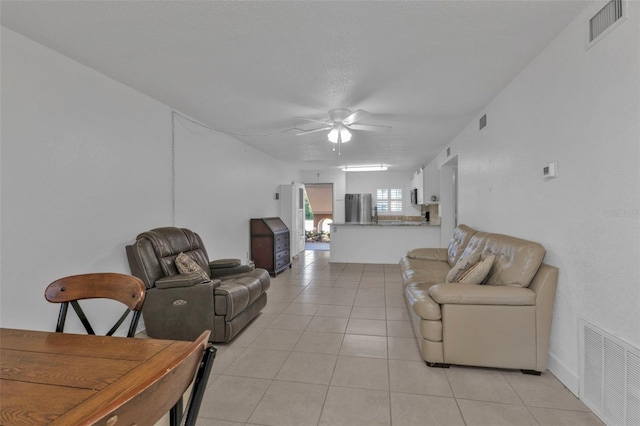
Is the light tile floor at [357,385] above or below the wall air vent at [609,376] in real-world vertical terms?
below

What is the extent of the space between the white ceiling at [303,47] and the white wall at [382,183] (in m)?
5.71

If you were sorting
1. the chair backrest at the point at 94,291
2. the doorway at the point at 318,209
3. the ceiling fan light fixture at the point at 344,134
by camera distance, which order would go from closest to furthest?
the chair backrest at the point at 94,291
the ceiling fan light fixture at the point at 344,134
the doorway at the point at 318,209

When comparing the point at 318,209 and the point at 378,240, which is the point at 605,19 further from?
the point at 318,209

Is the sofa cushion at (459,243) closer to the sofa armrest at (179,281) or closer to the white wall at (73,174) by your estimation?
the sofa armrest at (179,281)

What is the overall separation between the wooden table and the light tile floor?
3.25 feet

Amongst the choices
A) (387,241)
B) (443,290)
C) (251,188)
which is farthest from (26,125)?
(387,241)

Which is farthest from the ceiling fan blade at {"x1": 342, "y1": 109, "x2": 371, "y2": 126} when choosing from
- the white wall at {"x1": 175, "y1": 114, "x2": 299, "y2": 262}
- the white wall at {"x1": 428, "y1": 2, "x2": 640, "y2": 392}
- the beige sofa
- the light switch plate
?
the white wall at {"x1": 175, "y1": 114, "x2": 299, "y2": 262}

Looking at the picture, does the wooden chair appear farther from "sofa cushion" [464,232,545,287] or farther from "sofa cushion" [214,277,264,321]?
"sofa cushion" [464,232,545,287]

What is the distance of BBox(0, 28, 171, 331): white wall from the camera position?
6.59ft

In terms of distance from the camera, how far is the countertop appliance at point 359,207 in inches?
367

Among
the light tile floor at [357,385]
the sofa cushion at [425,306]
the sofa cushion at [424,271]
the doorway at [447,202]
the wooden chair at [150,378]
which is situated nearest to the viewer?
the wooden chair at [150,378]

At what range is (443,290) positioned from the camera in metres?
2.28

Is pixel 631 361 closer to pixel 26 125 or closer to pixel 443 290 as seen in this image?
pixel 443 290

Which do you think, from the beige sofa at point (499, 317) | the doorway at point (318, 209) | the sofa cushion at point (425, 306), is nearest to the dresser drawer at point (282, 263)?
the sofa cushion at point (425, 306)
